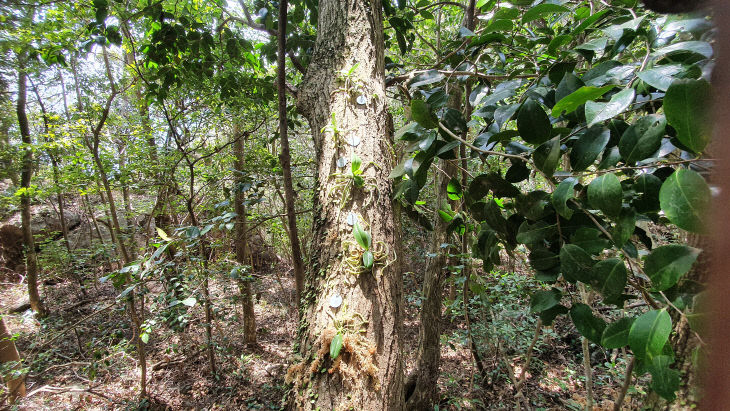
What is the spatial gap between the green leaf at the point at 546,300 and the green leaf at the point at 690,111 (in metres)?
0.36

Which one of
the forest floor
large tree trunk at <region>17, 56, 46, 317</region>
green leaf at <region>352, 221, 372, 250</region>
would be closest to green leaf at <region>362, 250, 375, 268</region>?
green leaf at <region>352, 221, 372, 250</region>

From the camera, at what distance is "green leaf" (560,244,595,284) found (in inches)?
18.8

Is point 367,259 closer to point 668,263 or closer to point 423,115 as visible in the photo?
point 423,115

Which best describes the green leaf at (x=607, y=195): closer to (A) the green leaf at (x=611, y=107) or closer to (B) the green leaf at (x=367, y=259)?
(A) the green leaf at (x=611, y=107)

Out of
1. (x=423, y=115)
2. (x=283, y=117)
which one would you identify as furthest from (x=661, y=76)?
(x=283, y=117)

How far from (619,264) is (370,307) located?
503 mm

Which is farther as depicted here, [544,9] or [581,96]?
[544,9]

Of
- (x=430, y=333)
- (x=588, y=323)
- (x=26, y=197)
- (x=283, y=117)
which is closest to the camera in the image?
(x=588, y=323)

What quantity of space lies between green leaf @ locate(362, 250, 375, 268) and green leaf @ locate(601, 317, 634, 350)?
0.46m

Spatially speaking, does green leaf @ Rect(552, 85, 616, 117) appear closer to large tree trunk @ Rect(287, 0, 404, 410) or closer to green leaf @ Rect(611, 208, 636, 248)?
green leaf @ Rect(611, 208, 636, 248)

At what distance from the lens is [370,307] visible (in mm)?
735

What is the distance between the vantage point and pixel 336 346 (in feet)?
2.18

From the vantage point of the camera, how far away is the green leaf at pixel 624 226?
16.9 inches

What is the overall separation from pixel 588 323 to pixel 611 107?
0.39 meters
